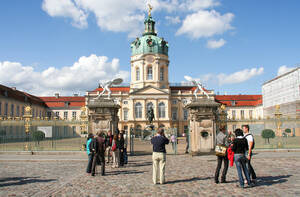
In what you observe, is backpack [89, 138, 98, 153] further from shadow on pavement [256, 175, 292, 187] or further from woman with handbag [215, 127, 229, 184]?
shadow on pavement [256, 175, 292, 187]

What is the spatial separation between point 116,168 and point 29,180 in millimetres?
3427

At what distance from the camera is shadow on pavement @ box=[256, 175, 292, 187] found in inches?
296

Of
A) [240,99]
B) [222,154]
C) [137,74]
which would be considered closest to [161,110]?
[137,74]

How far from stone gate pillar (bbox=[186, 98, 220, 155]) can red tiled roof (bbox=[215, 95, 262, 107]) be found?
183 feet

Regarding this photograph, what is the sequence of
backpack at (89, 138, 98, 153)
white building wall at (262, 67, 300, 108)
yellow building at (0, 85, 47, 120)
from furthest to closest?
yellow building at (0, 85, 47, 120), white building wall at (262, 67, 300, 108), backpack at (89, 138, 98, 153)

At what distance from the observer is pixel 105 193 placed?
6598 mm

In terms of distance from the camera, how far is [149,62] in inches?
2403

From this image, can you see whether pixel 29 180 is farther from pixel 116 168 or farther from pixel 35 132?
pixel 35 132

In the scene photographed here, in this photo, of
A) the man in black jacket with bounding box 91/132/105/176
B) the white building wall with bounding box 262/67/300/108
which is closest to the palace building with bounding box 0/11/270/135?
the white building wall with bounding box 262/67/300/108

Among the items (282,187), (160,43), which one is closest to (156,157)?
(282,187)

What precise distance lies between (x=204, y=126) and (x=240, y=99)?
59566 millimetres

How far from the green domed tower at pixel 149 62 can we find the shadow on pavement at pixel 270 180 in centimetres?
5277

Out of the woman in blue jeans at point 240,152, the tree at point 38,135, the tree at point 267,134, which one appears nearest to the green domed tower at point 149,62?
the tree at point 38,135

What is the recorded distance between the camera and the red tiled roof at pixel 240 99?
6831 cm
